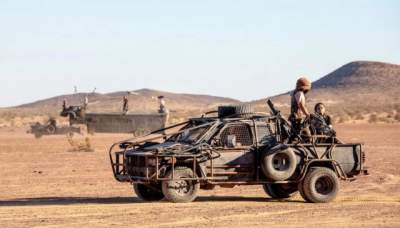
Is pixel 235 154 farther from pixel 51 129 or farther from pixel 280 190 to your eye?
pixel 51 129

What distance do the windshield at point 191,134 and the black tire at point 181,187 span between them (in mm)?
760

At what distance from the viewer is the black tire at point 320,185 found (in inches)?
679

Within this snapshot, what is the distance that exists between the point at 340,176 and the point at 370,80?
399ft

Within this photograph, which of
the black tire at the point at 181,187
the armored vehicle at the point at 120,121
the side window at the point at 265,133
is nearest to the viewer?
the black tire at the point at 181,187

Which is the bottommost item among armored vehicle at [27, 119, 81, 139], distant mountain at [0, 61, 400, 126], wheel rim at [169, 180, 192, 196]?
wheel rim at [169, 180, 192, 196]

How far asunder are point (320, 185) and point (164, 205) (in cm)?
306

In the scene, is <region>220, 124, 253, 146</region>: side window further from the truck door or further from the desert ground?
the desert ground

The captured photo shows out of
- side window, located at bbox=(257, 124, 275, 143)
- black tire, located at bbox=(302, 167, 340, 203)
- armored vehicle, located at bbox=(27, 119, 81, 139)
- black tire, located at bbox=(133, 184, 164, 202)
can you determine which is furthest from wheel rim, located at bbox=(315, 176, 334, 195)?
armored vehicle, located at bbox=(27, 119, 81, 139)

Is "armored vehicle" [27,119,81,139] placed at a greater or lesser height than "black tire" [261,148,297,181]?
greater

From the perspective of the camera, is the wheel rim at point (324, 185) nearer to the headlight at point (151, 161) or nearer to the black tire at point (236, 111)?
the black tire at point (236, 111)

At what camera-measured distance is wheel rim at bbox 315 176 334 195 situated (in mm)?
17406

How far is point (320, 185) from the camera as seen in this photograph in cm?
1755

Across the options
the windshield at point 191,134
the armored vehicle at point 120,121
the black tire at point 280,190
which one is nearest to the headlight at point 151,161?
the windshield at point 191,134

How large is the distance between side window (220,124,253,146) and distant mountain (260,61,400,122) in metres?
94.7
